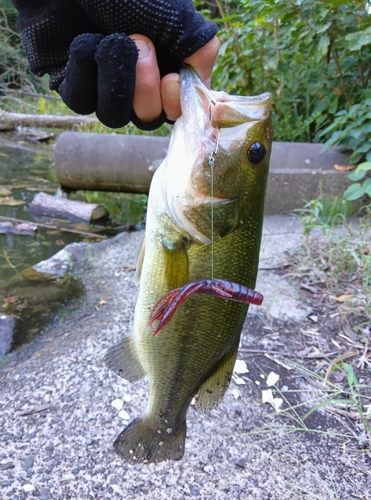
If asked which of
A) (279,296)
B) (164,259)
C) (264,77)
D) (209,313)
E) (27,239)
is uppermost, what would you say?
(164,259)

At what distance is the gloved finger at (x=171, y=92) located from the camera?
1.23 meters

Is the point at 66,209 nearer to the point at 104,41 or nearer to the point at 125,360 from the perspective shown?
the point at 125,360

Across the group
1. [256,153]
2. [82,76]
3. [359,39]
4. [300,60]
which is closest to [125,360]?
[256,153]

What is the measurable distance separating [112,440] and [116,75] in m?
1.72

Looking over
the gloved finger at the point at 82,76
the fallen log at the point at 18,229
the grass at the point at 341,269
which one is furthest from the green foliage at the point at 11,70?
the gloved finger at the point at 82,76

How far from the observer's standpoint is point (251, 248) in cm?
133

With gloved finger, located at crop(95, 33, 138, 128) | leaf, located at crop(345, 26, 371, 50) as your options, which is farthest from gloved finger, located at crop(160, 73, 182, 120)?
leaf, located at crop(345, 26, 371, 50)

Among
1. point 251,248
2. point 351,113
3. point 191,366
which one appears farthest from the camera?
point 351,113

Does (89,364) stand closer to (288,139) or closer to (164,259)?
(164,259)

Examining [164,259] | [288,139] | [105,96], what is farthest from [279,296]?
[288,139]

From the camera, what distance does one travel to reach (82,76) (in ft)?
3.90

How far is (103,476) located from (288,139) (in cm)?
520

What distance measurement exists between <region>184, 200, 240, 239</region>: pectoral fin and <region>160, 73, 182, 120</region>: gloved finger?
31 cm

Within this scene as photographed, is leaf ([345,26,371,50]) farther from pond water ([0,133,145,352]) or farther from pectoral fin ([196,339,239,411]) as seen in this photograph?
pectoral fin ([196,339,239,411])
